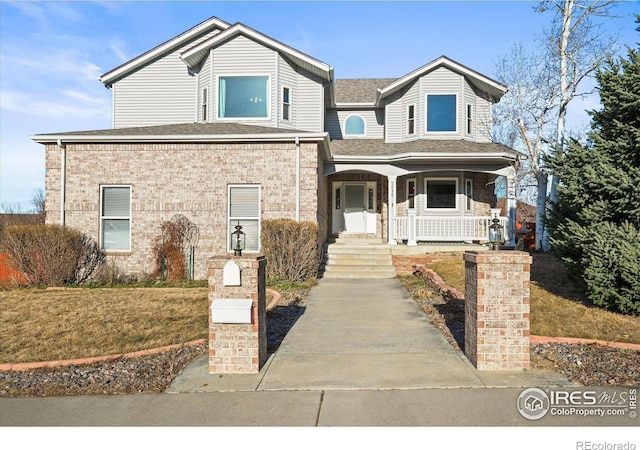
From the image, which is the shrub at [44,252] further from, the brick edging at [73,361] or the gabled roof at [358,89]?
the gabled roof at [358,89]

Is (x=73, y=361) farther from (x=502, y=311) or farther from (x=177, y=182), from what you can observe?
(x=177, y=182)

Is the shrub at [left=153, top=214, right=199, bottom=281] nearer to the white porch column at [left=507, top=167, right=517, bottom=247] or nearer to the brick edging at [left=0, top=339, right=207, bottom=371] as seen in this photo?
the brick edging at [left=0, top=339, right=207, bottom=371]

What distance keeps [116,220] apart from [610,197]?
1179 cm

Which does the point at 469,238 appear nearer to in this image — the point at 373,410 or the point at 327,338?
the point at 327,338

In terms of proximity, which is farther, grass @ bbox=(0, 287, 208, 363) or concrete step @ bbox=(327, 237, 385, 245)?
concrete step @ bbox=(327, 237, 385, 245)

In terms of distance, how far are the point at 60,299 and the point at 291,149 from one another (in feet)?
22.0

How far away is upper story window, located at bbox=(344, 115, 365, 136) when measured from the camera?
19.3 meters

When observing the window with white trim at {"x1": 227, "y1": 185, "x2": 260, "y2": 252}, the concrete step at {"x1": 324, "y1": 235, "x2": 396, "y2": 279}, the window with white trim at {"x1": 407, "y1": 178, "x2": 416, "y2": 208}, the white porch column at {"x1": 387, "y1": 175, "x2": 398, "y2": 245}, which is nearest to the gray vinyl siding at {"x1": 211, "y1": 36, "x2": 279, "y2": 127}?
the window with white trim at {"x1": 227, "y1": 185, "x2": 260, "y2": 252}

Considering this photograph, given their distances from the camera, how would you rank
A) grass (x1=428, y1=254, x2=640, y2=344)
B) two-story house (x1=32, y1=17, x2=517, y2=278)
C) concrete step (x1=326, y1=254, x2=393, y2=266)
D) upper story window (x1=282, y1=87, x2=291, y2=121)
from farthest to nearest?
1. upper story window (x1=282, y1=87, x2=291, y2=121)
2. concrete step (x1=326, y1=254, x2=393, y2=266)
3. two-story house (x1=32, y1=17, x2=517, y2=278)
4. grass (x1=428, y1=254, x2=640, y2=344)

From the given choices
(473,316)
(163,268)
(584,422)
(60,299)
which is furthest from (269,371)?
(163,268)

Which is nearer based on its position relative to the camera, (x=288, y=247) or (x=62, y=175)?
(x=288, y=247)

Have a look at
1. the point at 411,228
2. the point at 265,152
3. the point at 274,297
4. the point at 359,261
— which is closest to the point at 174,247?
the point at 265,152

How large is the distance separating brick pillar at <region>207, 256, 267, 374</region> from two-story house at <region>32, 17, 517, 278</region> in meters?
7.81

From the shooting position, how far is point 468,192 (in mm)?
17469
